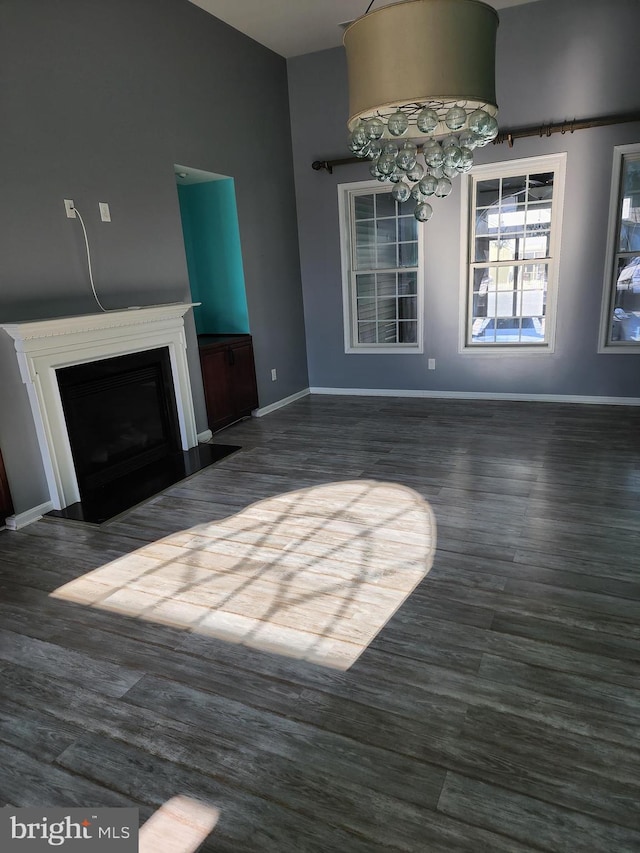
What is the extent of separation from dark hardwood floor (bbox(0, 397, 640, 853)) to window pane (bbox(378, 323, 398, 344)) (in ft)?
9.87

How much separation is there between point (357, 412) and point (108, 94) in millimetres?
3350

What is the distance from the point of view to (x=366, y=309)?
618 cm

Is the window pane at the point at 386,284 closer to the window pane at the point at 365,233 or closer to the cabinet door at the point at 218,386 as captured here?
the window pane at the point at 365,233

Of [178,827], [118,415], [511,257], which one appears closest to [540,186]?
[511,257]

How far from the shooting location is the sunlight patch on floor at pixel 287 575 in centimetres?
225

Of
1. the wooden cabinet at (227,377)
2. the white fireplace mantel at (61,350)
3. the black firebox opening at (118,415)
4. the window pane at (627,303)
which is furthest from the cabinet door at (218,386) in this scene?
the window pane at (627,303)

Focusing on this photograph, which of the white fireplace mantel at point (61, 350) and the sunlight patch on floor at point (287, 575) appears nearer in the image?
the sunlight patch on floor at point (287, 575)

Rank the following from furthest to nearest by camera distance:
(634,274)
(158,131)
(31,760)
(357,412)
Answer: (357,412) < (634,274) < (158,131) < (31,760)

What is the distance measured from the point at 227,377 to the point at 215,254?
1230 mm

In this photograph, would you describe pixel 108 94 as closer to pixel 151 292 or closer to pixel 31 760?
pixel 151 292

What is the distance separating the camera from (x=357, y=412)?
5.59 metres

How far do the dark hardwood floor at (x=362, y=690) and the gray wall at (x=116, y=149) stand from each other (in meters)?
1.38

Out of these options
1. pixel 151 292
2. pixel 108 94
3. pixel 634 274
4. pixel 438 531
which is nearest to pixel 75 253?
pixel 151 292

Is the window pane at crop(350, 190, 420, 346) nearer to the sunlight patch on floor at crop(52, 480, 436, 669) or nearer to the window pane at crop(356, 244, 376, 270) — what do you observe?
the window pane at crop(356, 244, 376, 270)
